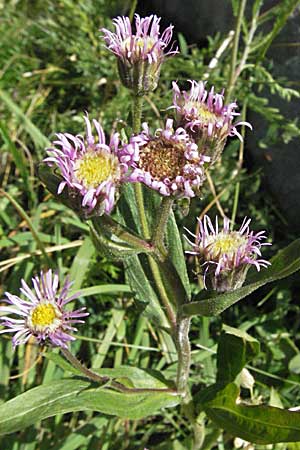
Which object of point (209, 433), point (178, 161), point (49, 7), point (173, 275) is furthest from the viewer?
point (49, 7)

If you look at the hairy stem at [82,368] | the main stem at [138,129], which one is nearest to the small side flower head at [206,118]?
the main stem at [138,129]

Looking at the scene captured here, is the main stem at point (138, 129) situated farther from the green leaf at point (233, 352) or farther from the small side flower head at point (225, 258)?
the green leaf at point (233, 352)

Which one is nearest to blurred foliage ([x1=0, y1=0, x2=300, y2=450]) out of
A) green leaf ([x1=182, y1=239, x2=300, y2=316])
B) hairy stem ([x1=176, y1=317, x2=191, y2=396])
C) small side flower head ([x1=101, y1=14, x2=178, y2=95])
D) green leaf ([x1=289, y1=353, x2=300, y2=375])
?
green leaf ([x1=289, y1=353, x2=300, y2=375])

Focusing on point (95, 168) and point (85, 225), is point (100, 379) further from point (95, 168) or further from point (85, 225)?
point (85, 225)

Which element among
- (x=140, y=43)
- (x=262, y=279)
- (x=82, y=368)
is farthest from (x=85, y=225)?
(x=262, y=279)

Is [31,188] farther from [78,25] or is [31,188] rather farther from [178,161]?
[178,161]

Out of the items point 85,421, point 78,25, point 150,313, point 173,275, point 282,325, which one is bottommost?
point 85,421

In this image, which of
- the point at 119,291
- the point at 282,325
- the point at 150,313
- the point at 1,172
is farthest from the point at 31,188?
the point at 282,325
